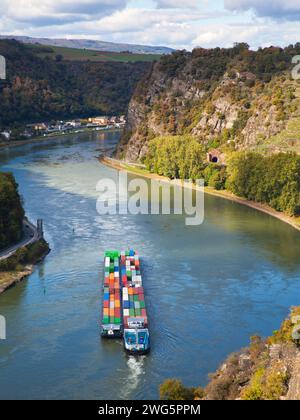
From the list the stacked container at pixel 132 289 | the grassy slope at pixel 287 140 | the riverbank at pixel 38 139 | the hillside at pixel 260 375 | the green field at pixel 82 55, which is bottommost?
the riverbank at pixel 38 139

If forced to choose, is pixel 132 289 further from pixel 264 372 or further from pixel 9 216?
pixel 264 372

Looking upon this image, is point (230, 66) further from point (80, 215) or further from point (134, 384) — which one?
point (134, 384)

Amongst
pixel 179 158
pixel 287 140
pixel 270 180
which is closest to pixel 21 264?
pixel 270 180

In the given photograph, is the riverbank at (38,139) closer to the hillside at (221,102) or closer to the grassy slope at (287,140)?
the hillside at (221,102)

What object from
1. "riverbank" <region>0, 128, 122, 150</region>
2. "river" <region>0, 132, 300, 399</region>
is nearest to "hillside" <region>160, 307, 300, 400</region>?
"river" <region>0, 132, 300, 399</region>

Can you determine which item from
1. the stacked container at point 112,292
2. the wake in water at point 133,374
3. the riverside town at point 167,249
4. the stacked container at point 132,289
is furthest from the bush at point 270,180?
the wake in water at point 133,374

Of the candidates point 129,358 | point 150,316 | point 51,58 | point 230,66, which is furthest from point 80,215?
point 51,58
